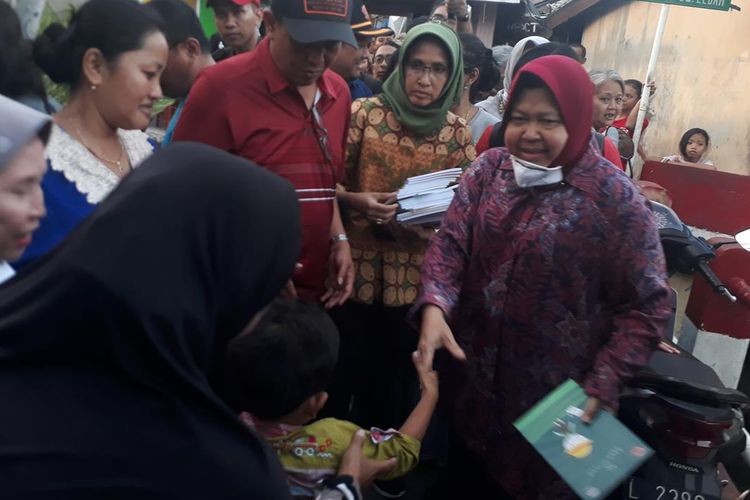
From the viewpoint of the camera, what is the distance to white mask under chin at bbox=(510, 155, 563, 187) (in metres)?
2.13

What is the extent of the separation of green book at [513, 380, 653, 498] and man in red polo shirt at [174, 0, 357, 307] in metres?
1.13

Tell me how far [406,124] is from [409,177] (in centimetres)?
23

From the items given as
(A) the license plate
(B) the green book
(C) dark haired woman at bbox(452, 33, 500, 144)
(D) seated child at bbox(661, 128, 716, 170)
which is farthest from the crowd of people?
(D) seated child at bbox(661, 128, 716, 170)

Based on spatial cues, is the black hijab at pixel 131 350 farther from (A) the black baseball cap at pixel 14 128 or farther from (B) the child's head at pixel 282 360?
(B) the child's head at pixel 282 360

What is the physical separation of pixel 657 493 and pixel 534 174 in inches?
52.5

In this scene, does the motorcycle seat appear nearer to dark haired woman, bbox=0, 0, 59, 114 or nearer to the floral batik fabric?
the floral batik fabric

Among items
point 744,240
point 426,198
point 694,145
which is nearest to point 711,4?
point 694,145

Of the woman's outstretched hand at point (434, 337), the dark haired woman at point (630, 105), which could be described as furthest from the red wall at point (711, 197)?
the woman's outstretched hand at point (434, 337)

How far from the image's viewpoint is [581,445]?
1.88m

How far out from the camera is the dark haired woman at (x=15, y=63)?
7.89ft

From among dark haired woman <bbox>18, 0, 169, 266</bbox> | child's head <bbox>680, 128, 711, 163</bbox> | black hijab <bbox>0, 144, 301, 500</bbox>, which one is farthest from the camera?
child's head <bbox>680, 128, 711, 163</bbox>

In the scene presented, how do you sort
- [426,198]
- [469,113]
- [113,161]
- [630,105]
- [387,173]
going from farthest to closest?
[630,105], [469,113], [387,173], [426,198], [113,161]

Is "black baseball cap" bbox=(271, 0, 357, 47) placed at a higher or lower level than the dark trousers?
higher

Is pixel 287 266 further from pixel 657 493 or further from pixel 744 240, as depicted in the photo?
pixel 744 240
